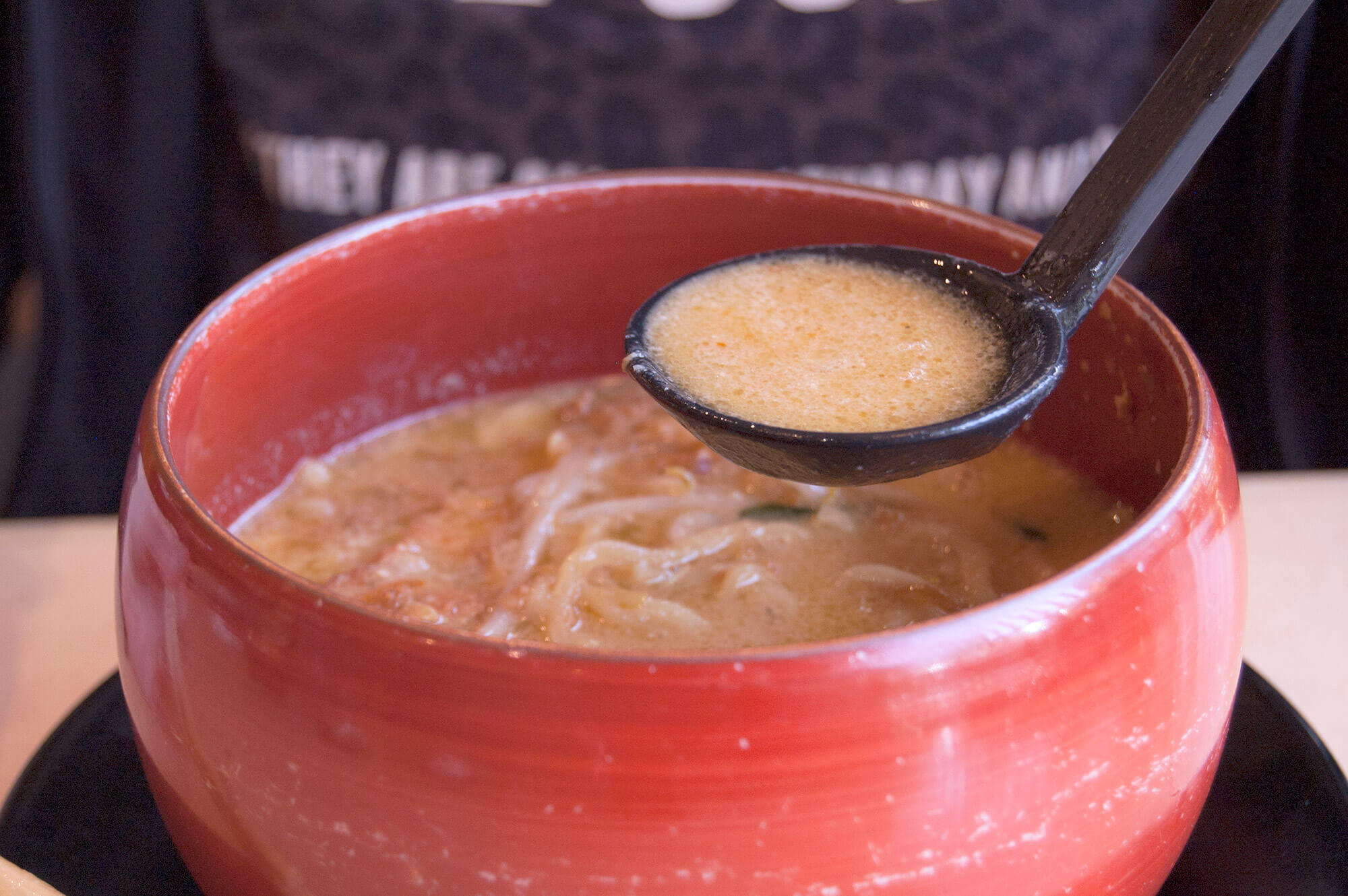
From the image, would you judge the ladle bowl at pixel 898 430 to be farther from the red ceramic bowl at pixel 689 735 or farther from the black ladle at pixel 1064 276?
the red ceramic bowl at pixel 689 735

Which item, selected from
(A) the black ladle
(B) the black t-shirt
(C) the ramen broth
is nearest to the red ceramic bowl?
(A) the black ladle

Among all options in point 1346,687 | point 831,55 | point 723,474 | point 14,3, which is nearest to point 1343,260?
point 831,55

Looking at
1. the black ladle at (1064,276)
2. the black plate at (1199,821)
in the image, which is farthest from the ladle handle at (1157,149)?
the black plate at (1199,821)

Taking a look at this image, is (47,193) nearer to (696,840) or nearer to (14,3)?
(14,3)

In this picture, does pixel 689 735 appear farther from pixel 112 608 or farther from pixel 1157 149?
pixel 112 608

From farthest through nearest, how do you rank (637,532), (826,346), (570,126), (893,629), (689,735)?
(570,126)
(637,532)
(826,346)
(893,629)
(689,735)

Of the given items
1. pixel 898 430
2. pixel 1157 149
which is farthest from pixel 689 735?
pixel 1157 149
